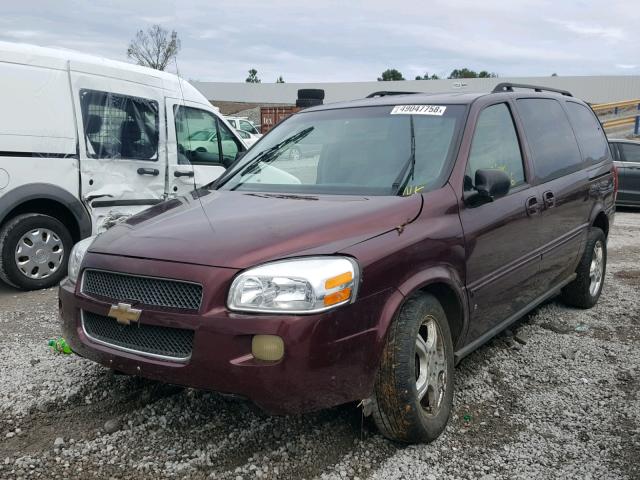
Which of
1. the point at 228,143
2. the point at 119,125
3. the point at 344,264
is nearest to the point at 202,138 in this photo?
the point at 228,143

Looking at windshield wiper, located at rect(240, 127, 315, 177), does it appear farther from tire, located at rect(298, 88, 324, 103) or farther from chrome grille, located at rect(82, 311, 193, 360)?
tire, located at rect(298, 88, 324, 103)

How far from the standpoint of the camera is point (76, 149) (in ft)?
21.2

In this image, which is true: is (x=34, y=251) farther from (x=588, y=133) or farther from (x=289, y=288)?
(x=588, y=133)

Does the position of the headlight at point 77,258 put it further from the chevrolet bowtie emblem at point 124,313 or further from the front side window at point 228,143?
the front side window at point 228,143

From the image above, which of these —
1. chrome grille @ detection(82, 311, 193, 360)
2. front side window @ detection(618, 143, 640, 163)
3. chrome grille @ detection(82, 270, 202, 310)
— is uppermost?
front side window @ detection(618, 143, 640, 163)

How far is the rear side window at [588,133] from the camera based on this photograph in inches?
215

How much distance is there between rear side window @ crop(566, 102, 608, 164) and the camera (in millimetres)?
5453

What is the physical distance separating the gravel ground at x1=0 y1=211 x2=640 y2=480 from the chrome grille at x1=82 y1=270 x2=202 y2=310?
797mm

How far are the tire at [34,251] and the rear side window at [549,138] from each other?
183 inches

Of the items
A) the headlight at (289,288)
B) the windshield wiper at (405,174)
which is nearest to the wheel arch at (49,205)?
the windshield wiper at (405,174)

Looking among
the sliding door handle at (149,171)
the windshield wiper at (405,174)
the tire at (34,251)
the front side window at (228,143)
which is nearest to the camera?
the windshield wiper at (405,174)

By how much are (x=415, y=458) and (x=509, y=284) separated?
1.42 m

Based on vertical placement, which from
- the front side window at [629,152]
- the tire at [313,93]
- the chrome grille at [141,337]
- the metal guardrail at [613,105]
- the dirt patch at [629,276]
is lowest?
the dirt patch at [629,276]

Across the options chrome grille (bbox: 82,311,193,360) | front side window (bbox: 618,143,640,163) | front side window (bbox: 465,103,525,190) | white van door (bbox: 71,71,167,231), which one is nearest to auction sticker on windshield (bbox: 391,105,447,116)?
front side window (bbox: 465,103,525,190)
